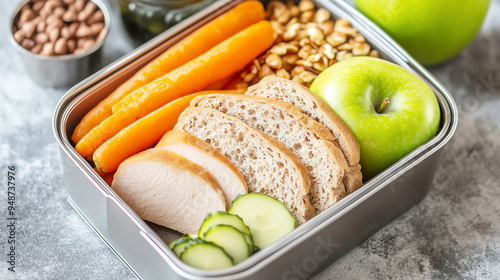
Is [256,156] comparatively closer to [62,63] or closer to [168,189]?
[168,189]

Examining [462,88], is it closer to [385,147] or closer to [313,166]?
[385,147]

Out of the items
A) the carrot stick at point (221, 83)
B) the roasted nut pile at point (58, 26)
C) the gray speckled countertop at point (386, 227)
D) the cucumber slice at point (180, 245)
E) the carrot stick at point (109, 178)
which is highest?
the roasted nut pile at point (58, 26)

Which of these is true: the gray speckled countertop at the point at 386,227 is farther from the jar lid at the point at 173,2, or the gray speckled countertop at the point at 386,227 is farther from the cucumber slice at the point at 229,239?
the cucumber slice at the point at 229,239

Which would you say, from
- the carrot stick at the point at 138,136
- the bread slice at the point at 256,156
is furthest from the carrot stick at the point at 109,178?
the bread slice at the point at 256,156

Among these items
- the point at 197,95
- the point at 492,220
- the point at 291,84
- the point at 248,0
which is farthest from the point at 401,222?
the point at 248,0

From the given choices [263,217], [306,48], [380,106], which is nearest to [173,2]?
[306,48]
